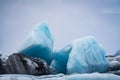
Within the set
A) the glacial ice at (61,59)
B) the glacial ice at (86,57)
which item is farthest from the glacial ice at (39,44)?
the glacial ice at (86,57)

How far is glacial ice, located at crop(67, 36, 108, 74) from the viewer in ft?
13.8

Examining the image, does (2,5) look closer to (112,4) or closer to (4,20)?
(4,20)

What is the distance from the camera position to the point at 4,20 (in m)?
3.84

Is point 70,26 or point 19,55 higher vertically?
point 70,26

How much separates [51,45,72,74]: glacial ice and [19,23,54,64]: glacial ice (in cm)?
15

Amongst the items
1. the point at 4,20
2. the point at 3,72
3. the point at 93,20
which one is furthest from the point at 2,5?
the point at 93,20

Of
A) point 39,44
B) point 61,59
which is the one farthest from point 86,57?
point 39,44

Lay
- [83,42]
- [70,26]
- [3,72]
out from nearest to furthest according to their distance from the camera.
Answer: [3,72] < [70,26] < [83,42]

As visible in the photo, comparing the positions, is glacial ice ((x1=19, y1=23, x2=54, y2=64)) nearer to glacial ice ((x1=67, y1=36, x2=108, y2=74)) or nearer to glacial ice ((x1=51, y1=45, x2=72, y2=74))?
glacial ice ((x1=51, y1=45, x2=72, y2=74))

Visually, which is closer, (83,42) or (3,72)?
(3,72)

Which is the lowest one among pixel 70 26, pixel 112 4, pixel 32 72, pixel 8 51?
pixel 32 72

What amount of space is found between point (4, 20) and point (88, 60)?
4.14ft

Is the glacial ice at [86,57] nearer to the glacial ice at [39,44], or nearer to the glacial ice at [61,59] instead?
the glacial ice at [61,59]

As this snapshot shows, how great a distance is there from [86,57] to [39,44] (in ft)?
2.19
